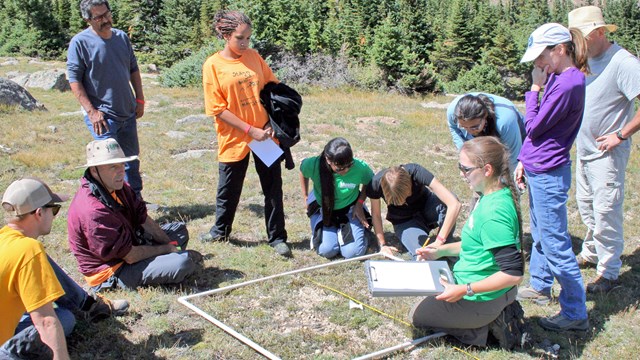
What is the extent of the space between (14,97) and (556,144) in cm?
1160

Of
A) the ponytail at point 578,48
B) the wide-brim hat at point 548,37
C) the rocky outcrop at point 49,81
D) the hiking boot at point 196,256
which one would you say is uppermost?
the wide-brim hat at point 548,37

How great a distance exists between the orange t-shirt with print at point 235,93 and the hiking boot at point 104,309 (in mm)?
1610

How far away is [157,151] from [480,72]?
2553 centimetres

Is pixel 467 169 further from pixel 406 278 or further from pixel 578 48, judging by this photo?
pixel 578 48

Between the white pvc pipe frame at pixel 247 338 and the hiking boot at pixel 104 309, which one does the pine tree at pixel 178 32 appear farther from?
the hiking boot at pixel 104 309

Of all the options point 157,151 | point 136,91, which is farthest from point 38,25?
point 136,91

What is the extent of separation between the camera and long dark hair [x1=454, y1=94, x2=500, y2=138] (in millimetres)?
4301

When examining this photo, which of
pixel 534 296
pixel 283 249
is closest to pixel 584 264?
pixel 534 296

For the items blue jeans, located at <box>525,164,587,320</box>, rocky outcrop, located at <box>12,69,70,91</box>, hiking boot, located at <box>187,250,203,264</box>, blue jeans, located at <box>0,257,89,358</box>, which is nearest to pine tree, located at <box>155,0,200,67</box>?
rocky outcrop, located at <box>12,69,70,91</box>

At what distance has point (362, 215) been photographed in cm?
545

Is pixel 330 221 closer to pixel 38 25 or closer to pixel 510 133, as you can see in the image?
pixel 510 133

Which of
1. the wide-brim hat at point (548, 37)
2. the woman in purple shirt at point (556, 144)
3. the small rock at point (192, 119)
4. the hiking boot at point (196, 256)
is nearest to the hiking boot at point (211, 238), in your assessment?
the hiking boot at point (196, 256)

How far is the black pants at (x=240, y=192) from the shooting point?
16.7ft

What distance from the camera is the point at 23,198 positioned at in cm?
285
